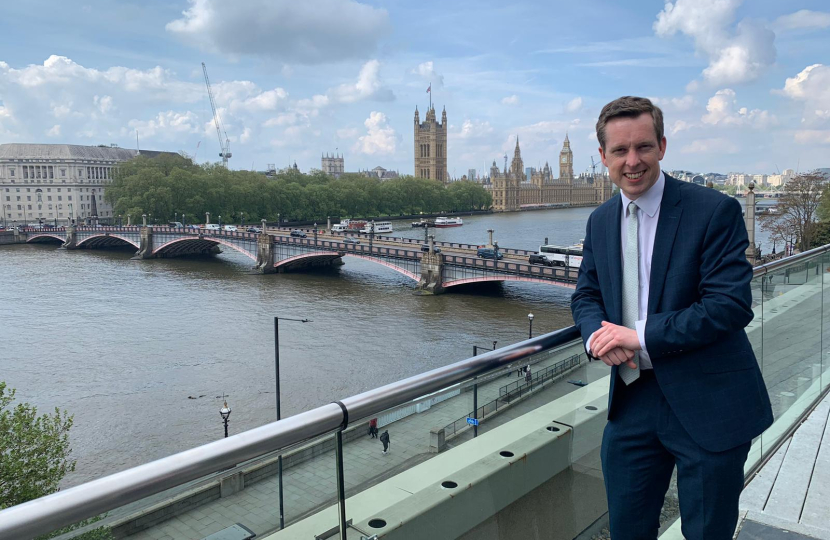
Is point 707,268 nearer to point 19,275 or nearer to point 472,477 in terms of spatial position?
point 472,477

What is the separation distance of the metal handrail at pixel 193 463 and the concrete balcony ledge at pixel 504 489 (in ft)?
0.79

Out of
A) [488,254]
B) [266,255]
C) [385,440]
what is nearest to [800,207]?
[488,254]

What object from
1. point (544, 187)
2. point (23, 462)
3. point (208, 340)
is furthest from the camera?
A: point (544, 187)

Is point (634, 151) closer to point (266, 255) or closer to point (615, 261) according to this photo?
point (615, 261)

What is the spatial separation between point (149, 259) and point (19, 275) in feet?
41.4

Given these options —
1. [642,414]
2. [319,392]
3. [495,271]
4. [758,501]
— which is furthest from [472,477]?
[495,271]

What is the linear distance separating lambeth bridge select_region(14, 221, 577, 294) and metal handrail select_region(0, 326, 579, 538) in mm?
29226

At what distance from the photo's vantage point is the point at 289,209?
264 feet

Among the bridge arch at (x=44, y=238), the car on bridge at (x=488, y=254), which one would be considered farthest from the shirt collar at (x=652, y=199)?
the bridge arch at (x=44, y=238)

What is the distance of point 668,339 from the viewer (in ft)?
5.32

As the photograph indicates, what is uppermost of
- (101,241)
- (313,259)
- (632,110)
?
(632,110)

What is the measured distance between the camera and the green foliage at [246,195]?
7062 cm

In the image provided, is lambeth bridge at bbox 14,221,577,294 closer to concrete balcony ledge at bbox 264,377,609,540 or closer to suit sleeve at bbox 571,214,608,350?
concrete balcony ledge at bbox 264,377,609,540

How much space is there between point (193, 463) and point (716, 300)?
47.3 inches
